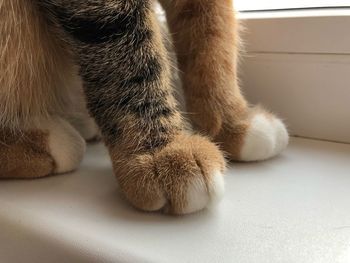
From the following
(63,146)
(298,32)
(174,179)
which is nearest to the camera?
(174,179)

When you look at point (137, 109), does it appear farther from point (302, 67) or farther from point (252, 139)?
point (302, 67)

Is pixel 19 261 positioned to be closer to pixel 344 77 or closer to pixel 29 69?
pixel 29 69

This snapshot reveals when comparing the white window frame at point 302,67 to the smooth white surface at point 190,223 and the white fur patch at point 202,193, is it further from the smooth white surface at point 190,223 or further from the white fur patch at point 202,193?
the white fur patch at point 202,193

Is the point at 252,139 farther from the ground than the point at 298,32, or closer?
closer

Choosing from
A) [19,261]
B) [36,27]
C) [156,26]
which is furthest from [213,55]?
[19,261]

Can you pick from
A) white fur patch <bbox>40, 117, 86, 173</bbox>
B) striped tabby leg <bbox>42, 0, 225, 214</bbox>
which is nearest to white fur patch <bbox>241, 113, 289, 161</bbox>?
striped tabby leg <bbox>42, 0, 225, 214</bbox>

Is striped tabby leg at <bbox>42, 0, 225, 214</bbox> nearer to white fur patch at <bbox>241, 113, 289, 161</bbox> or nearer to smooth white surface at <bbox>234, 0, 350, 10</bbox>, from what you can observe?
white fur patch at <bbox>241, 113, 289, 161</bbox>

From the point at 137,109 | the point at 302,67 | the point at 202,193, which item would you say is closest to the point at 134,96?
the point at 137,109
